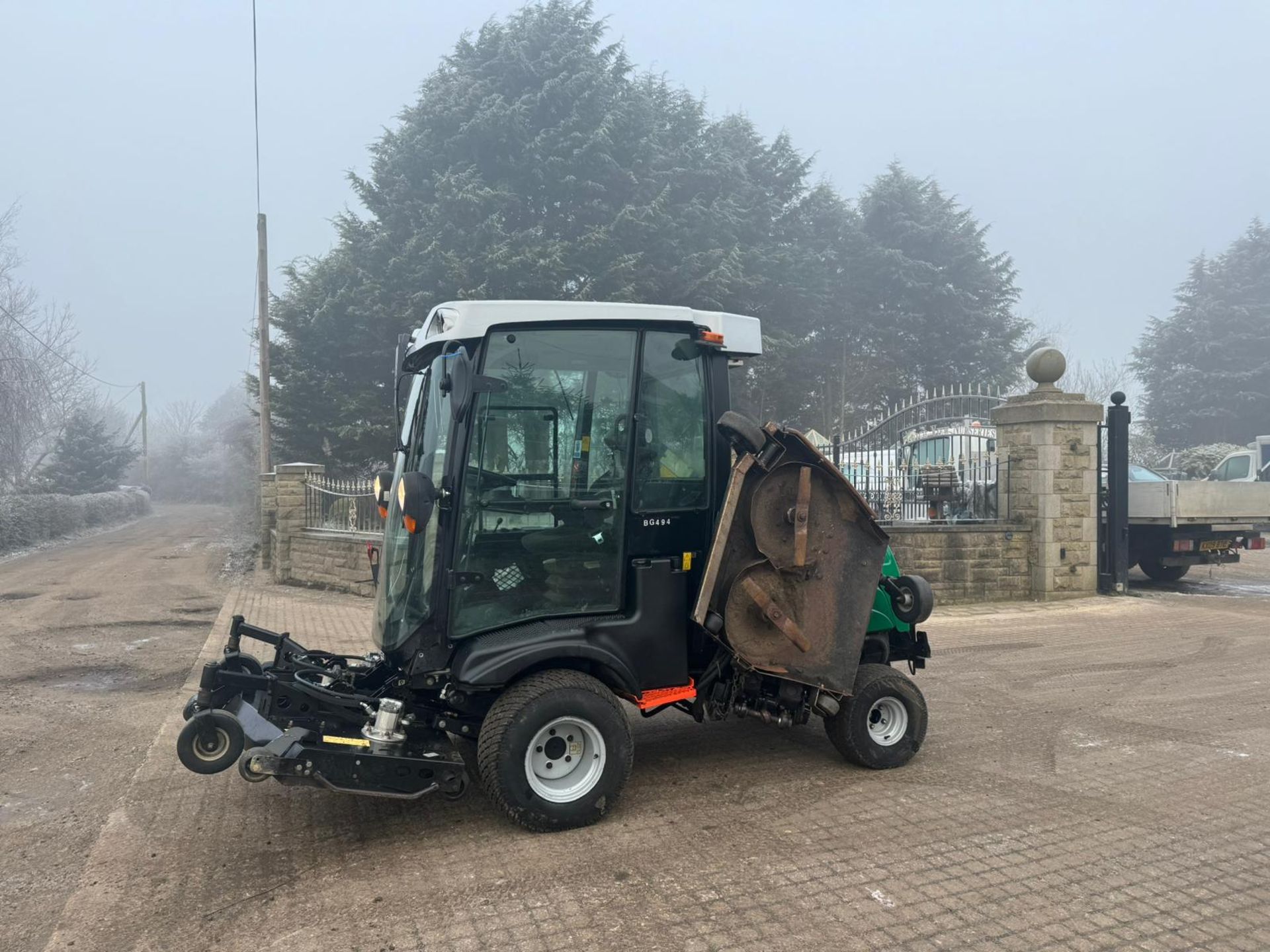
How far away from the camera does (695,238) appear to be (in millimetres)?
24219

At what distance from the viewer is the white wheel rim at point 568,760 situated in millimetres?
4227

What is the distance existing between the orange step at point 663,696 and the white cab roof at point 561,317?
1.82m

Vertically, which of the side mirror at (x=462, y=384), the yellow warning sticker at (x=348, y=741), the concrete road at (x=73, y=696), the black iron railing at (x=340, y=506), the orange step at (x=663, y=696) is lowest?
the concrete road at (x=73, y=696)

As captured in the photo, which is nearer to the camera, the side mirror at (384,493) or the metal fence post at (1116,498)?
the side mirror at (384,493)

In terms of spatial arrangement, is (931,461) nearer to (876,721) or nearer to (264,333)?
(876,721)

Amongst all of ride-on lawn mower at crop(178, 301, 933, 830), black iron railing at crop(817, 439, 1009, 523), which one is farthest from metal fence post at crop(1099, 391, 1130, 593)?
ride-on lawn mower at crop(178, 301, 933, 830)

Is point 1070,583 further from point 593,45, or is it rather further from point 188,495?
point 188,495

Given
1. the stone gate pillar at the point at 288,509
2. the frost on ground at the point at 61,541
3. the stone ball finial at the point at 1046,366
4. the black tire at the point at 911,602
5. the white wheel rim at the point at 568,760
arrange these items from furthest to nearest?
the frost on ground at the point at 61,541 < the stone gate pillar at the point at 288,509 < the stone ball finial at the point at 1046,366 < the black tire at the point at 911,602 < the white wheel rim at the point at 568,760

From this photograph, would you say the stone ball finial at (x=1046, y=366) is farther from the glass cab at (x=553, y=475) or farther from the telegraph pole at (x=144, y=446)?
the telegraph pole at (x=144, y=446)

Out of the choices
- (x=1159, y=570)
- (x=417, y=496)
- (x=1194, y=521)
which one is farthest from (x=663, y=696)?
(x=1159, y=570)

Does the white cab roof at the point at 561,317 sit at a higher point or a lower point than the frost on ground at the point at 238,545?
higher

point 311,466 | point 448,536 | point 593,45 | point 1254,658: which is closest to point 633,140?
point 593,45

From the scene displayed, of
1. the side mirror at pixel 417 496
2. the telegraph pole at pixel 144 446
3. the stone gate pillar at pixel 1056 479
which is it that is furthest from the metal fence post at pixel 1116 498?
the telegraph pole at pixel 144 446

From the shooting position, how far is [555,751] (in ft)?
14.1
